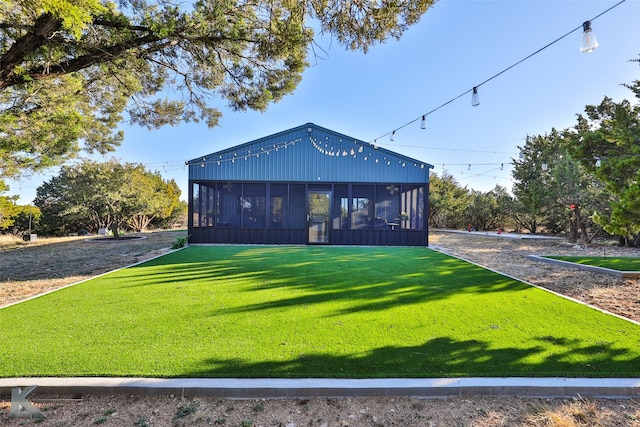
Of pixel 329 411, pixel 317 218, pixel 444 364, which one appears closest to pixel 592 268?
pixel 444 364

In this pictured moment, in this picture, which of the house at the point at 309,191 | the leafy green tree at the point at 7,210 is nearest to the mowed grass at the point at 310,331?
the house at the point at 309,191

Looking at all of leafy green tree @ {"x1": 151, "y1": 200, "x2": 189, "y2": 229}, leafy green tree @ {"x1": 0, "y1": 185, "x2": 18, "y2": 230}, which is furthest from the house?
leafy green tree @ {"x1": 151, "y1": 200, "x2": 189, "y2": 229}

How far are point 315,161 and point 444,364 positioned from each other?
974 centimetres

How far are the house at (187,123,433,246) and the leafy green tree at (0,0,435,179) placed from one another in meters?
5.35

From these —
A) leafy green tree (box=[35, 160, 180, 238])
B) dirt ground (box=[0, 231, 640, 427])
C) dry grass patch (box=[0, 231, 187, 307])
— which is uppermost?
leafy green tree (box=[35, 160, 180, 238])

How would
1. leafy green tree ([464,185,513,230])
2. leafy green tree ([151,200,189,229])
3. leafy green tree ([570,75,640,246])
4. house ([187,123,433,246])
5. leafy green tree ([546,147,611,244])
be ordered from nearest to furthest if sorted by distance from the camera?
1. leafy green tree ([570,75,640,246])
2. house ([187,123,433,246])
3. leafy green tree ([546,147,611,244])
4. leafy green tree ([464,185,513,230])
5. leafy green tree ([151,200,189,229])

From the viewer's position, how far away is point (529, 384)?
215 centimetres

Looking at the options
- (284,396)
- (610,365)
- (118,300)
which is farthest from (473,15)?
(118,300)

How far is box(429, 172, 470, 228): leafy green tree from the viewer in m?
21.9

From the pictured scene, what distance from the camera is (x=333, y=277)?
5727 millimetres

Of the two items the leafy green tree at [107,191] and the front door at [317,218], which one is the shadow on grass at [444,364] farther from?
the leafy green tree at [107,191]

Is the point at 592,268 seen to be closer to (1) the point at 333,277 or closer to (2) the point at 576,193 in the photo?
(1) the point at 333,277

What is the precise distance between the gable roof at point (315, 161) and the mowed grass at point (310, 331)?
6494 mm

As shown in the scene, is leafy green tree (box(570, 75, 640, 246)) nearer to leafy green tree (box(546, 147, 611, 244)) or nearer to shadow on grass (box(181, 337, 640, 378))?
shadow on grass (box(181, 337, 640, 378))
